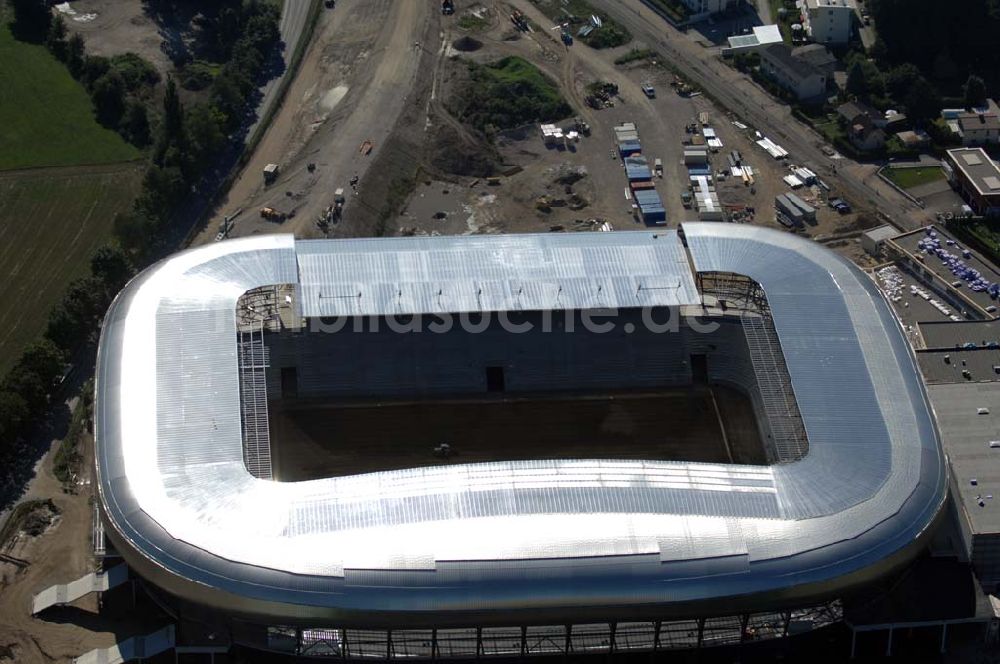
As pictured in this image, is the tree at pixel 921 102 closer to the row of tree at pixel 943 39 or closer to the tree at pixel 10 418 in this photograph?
the row of tree at pixel 943 39

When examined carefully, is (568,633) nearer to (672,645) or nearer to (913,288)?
(672,645)

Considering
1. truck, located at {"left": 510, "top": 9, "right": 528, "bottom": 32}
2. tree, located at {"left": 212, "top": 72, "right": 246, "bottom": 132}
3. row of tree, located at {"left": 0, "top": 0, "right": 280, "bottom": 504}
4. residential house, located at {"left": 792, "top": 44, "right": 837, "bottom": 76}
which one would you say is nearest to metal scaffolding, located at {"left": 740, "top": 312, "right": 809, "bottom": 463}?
residential house, located at {"left": 792, "top": 44, "right": 837, "bottom": 76}

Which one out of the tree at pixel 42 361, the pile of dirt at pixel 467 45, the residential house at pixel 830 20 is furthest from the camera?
the residential house at pixel 830 20

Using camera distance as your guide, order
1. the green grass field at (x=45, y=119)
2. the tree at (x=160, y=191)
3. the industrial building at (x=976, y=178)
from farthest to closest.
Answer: the green grass field at (x=45, y=119), the industrial building at (x=976, y=178), the tree at (x=160, y=191)

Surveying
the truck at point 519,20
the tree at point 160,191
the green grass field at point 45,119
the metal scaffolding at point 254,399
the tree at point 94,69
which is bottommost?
the green grass field at point 45,119

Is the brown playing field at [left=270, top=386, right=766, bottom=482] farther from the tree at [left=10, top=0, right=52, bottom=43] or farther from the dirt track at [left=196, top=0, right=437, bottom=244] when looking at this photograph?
the tree at [left=10, top=0, right=52, bottom=43]

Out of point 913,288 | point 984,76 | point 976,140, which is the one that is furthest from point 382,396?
point 984,76

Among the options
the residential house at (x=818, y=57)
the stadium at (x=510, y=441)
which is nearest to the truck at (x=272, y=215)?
the stadium at (x=510, y=441)

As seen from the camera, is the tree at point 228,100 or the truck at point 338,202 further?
the tree at point 228,100
